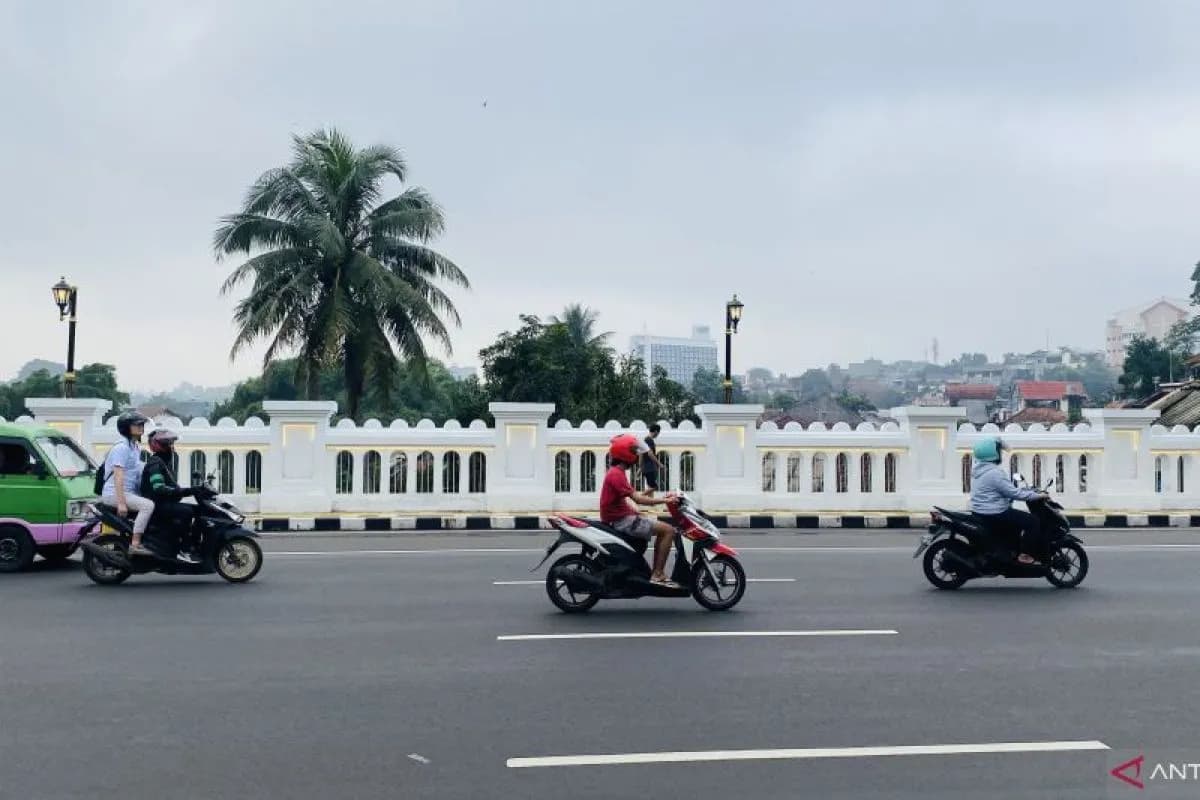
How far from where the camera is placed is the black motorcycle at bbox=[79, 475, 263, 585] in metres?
11.6

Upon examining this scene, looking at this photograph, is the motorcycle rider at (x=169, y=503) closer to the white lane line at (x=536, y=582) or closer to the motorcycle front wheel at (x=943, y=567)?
the white lane line at (x=536, y=582)

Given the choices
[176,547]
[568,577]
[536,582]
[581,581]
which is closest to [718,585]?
[581,581]

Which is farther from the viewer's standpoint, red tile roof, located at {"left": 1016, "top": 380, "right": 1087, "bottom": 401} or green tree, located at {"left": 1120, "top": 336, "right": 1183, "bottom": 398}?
red tile roof, located at {"left": 1016, "top": 380, "right": 1087, "bottom": 401}

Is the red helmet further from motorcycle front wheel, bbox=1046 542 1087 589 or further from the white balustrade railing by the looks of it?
the white balustrade railing

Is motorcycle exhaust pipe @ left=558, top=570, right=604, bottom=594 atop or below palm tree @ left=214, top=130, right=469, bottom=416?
below

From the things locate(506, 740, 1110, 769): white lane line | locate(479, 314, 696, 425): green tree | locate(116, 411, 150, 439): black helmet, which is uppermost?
locate(479, 314, 696, 425): green tree

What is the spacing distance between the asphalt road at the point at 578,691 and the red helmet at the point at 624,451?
49.9 inches

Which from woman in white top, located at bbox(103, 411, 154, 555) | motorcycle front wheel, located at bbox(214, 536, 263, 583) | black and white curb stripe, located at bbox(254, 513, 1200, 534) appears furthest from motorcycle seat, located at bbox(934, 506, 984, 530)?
black and white curb stripe, located at bbox(254, 513, 1200, 534)

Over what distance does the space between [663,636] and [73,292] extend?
16581 millimetres

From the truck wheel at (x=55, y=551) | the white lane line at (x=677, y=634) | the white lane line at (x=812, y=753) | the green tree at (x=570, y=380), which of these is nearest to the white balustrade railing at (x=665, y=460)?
the truck wheel at (x=55, y=551)

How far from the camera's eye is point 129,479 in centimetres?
1180

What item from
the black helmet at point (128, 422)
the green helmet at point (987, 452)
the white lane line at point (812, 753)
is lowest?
the white lane line at point (812, 753)

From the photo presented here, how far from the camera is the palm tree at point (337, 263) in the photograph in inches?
1173

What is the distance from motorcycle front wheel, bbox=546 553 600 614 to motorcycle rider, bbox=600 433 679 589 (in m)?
0.39
